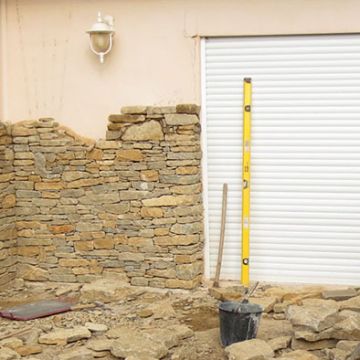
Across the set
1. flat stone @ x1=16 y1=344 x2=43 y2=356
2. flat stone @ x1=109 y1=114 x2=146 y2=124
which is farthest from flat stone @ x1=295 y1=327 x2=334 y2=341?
flat stone @ x1=109 y1=114 x2=146 y2=124

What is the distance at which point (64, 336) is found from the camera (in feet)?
20.3

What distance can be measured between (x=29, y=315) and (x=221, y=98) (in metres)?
3.01

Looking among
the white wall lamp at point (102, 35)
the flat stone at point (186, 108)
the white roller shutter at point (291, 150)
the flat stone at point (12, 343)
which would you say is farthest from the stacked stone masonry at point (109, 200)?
the flat stone at point (12, 343)

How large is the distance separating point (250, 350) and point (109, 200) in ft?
9.17

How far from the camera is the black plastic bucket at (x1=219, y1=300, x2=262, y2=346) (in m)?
5.93

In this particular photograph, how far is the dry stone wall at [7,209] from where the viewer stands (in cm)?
781

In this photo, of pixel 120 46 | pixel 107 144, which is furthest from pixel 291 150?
pixel 120 46

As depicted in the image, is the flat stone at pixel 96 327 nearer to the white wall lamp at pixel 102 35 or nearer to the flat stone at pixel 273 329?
the flat stone at pixel 273 329

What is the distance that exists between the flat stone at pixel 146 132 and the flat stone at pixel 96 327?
82.2 inches

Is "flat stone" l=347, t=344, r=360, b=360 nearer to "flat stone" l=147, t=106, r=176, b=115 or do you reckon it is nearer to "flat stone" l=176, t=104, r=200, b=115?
"flat stone" l=176, t=104, r=200, b=115

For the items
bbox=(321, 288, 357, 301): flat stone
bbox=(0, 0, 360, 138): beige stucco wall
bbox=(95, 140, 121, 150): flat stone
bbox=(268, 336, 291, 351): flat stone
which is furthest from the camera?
bbox=(95, 140, 121, 150): flat stone

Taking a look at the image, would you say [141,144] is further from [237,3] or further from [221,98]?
[237,3]

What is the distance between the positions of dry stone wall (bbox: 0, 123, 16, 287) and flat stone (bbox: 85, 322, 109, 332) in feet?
5.67

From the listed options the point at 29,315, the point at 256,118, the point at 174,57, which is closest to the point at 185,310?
the point at 29,315
